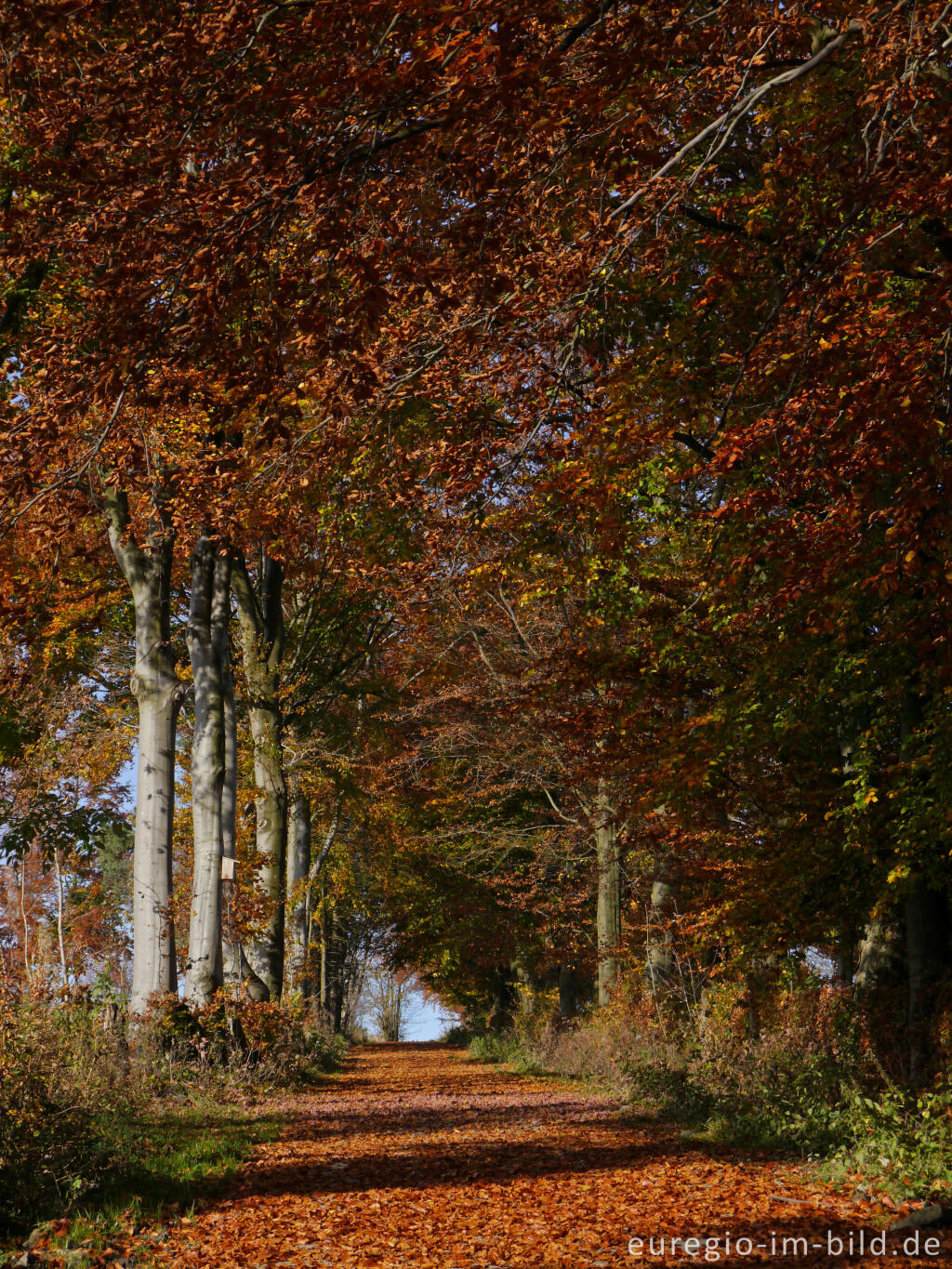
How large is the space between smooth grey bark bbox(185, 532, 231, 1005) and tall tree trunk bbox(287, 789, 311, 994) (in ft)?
26.9

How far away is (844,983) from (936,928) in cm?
411

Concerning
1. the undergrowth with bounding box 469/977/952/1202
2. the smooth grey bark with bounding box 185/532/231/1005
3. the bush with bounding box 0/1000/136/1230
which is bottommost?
the undergrowth with bounding box 469/977/952/1202

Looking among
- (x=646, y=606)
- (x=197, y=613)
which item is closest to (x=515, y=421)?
(x=646, y=606)

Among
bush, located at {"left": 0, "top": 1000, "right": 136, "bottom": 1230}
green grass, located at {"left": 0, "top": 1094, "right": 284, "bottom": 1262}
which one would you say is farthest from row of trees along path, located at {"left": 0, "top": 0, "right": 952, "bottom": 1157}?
green grass, located at {"left": 0, "top": 1094, "right": 284, "bottom": 1262}

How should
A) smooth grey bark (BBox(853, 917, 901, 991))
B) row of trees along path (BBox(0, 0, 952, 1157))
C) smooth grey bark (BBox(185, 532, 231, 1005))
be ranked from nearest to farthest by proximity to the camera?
row of trees along path (BBox(0, 0, 952, 1157)) → smooth grey bark (BBox(853, 917, 901, 991)) → smooth grey bark (BBox(185, 532, 231, 1005))

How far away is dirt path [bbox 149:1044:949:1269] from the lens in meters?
6.44

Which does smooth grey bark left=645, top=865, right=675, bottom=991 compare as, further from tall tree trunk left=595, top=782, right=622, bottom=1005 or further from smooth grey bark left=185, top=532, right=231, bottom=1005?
smooth grey bark left=185, top=532, right=231, bottom=1005

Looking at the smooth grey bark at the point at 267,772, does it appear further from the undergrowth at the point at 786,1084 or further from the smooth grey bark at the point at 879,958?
the smooth grey bark at the point at 879,958

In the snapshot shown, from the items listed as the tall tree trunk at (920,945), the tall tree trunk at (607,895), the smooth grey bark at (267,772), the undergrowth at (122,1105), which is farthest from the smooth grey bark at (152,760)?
the tall tree trunk at (607,895)

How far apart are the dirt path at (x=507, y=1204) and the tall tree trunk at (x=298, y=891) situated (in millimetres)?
11501

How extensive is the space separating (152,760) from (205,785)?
1.69m

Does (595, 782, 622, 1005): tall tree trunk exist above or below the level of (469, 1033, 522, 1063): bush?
above

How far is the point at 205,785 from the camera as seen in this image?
1524 centimetres

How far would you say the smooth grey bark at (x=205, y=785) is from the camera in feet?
48.3
